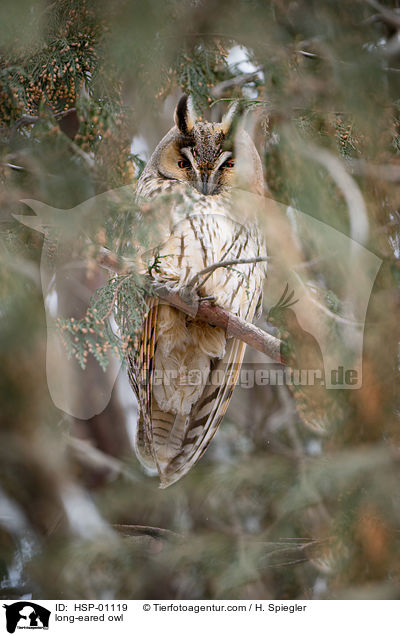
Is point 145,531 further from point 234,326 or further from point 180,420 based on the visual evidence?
point 234,326

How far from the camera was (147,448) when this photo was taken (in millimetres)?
1188

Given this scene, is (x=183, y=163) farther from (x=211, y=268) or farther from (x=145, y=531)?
(x=145, y=531)

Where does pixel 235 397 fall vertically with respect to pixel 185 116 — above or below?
below

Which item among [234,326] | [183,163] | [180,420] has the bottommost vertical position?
[180,420]

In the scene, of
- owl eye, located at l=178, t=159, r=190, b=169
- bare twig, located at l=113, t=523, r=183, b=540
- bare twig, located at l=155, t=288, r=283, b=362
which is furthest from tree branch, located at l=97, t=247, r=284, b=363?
bare twig, located at l=113, t=523, r=183, b=540

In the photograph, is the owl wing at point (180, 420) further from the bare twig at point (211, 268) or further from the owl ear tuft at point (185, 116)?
the owl ear tuft at point (185, 116)

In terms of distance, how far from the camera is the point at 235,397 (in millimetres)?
1216

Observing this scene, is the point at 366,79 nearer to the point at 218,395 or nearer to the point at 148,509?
the point at 218,395

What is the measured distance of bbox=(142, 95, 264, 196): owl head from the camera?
118 cm

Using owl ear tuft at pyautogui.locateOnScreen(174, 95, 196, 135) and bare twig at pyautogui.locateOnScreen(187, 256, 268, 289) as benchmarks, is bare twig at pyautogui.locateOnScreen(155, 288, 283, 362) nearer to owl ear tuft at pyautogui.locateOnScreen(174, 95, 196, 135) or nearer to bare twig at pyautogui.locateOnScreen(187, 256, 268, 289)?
bare twig at pyautogui.locateOnScreen(187, 256, 268, 289)

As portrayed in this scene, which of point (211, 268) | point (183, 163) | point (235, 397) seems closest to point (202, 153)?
point (183, 163)

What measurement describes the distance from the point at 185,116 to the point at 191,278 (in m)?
0.36


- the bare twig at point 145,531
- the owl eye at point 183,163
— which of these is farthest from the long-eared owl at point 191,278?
the bare twig at point 145,531
